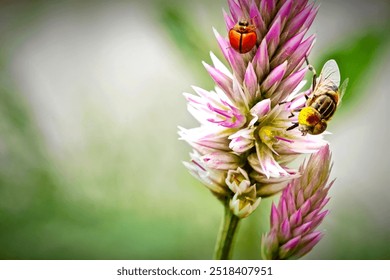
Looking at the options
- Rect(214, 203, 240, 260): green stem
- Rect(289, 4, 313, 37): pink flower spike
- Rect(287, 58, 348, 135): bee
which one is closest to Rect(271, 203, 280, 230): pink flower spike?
Rect(214, 203, 240, 260): green stem

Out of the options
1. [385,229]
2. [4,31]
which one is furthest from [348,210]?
[4,31]

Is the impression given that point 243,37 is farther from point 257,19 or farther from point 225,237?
point 225,237

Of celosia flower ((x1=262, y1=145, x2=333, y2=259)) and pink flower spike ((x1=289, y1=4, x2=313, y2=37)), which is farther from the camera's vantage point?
celosia flower ((x1=262, y1=145, x2=333, y2=259))

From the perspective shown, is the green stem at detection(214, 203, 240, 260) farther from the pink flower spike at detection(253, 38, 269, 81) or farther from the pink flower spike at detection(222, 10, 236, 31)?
the pink flower spike at detection(222, 10, 236, 31)

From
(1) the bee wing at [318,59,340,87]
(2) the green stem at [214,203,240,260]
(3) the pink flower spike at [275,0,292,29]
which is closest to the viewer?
(3) the pink flower spike at [275,0,292,29]

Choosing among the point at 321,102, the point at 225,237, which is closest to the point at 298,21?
the point at 321,102
